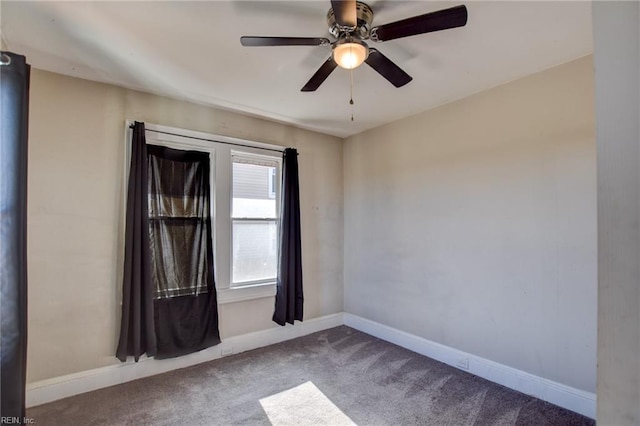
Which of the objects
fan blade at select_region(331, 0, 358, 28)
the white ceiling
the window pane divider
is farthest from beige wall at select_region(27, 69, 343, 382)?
fan blade at select_region(331, 0, 358, 28)

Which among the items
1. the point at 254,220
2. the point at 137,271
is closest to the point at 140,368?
the point at 137,271

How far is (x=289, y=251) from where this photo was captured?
3.66 m

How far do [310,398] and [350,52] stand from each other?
2.50 m

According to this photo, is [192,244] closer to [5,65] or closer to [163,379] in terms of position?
[163,379]

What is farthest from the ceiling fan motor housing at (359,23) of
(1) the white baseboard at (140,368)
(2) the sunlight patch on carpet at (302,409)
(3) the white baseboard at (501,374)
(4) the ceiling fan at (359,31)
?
(1) the white baseboard at (140,368)

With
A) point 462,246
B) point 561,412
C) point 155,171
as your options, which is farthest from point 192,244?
point 561,412

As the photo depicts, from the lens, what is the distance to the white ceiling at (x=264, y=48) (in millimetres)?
1806

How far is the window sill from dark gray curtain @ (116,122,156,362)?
713 mm

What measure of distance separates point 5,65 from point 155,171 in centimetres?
137

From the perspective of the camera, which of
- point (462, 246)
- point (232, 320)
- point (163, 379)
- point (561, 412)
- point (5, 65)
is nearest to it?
point (5, 65)

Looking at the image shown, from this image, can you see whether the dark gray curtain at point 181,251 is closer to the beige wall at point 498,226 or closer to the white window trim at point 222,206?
the white window trim at point 222,206

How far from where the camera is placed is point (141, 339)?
8.87ft

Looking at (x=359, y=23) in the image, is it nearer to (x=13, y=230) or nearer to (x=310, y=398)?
(x=13, y=230)

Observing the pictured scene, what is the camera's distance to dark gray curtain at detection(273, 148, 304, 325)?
141 inches
